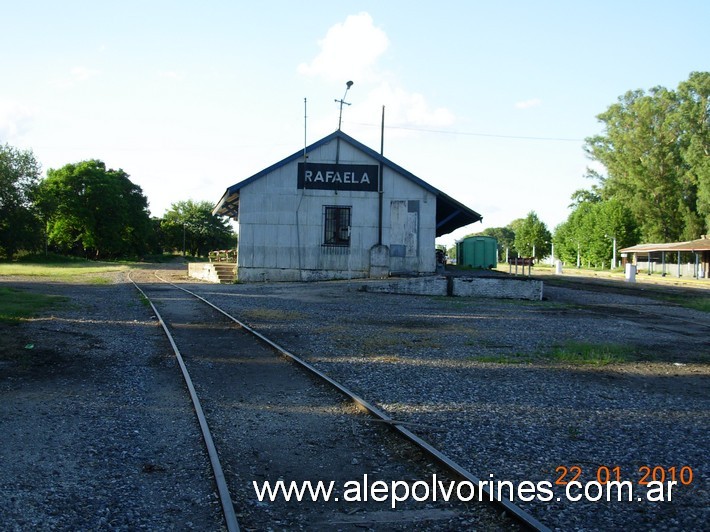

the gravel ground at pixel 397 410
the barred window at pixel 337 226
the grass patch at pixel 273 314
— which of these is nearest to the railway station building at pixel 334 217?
the barred window at pixel 337 226

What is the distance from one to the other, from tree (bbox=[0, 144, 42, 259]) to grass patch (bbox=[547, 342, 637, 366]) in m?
61.8

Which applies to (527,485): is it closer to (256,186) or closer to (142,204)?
(256,186)

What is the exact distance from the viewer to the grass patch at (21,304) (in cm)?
1422

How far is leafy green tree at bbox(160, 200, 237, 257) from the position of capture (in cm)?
10394

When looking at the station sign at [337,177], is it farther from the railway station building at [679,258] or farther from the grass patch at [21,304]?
the railway station building at [679,258]

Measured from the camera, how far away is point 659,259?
6994 centimetres

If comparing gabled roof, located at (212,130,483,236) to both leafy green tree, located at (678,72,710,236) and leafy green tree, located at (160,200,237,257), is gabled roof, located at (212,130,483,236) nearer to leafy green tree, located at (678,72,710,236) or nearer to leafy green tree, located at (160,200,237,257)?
leafy green tree, located at (678,72,710,236)

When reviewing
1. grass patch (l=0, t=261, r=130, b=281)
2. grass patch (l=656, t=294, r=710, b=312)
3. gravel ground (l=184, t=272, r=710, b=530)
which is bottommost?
gravel ground (l=184, t=272, r=710, b=530)

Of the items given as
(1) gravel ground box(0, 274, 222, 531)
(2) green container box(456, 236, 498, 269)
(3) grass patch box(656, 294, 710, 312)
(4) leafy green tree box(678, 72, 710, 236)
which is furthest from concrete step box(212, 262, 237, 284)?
(4) leafy green tree box(678, 72, 710, 236)

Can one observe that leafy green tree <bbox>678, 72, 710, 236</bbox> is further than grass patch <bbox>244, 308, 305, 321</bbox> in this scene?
Yes

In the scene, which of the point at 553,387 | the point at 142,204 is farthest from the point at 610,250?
the point at 553,387

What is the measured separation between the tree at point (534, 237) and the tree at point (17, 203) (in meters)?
64.3

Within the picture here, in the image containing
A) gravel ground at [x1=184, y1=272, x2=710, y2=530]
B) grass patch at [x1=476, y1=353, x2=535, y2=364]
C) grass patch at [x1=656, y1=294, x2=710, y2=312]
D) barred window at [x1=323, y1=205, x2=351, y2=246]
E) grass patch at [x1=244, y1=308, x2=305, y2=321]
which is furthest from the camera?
barred window at [x1=323, y1=205, x2=351, y2=246]

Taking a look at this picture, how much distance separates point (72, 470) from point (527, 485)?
3509 mm
